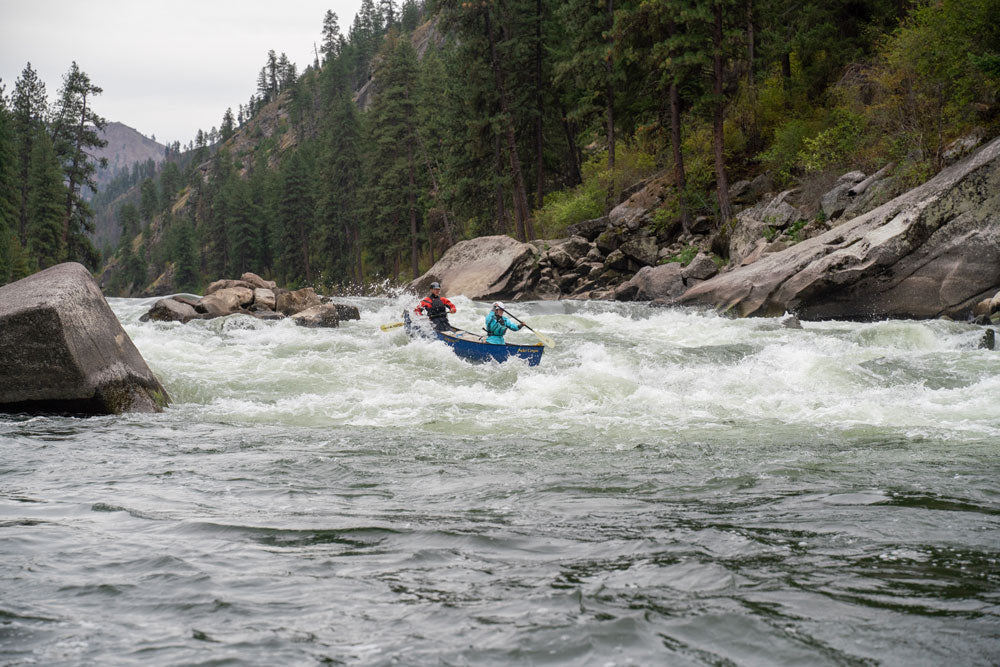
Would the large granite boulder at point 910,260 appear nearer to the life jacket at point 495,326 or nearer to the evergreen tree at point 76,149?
the life jacket at point 495,326

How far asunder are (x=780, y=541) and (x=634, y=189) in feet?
92.0

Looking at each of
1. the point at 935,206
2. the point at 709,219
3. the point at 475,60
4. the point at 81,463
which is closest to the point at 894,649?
the point at 81,463

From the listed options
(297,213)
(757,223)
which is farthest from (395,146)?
(757,223)

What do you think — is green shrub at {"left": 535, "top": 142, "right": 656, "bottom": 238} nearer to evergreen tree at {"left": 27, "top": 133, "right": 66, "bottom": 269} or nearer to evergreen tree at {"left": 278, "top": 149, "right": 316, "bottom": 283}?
evergreen tree at {"left": 27, "top": 133, "right": 66, "bottom": 269}

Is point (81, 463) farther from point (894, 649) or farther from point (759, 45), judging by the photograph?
point (759, 45)

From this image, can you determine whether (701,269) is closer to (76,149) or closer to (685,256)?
(685,256)

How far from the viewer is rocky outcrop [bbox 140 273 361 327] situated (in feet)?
68.8

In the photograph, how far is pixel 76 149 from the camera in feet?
148

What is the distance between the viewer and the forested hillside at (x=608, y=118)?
18.7 meters

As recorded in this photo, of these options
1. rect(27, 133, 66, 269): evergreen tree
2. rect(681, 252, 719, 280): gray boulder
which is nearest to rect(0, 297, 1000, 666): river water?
rect(681, 252, 719, 280): gray boulder

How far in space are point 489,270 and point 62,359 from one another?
69.6 ft

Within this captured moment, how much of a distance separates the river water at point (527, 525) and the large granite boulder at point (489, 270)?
1792cm

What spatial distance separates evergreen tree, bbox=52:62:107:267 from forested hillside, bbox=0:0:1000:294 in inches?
17.5

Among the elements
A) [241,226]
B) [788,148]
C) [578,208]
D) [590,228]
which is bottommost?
[590,228]
